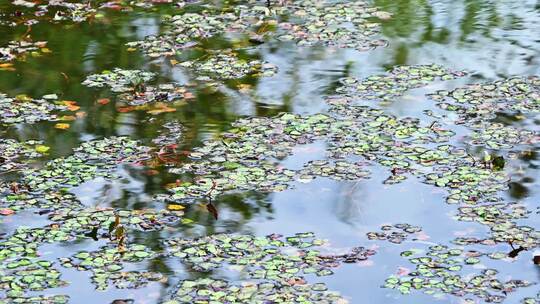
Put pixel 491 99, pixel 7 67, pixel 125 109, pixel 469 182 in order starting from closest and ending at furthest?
pixel 469 182 < pixel 491 99 < pixel 125 109 < pixel 7 67

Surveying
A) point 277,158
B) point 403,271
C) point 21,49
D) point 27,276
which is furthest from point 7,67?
point 403,271

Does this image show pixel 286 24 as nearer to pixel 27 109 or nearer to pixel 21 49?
pixel 21 49

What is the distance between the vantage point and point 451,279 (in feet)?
12.5

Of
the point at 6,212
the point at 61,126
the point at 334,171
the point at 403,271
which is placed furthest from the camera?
the point at 61,126

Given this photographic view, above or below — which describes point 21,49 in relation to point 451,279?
above

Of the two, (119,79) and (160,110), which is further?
(119,79)

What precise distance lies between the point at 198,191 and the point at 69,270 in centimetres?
80

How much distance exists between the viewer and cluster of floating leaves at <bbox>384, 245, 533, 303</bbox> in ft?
12.2

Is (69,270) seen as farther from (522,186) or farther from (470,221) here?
(522,186)

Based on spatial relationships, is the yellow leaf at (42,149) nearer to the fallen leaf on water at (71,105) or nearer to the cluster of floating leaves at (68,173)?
the cluster of floating leaves at (68,173)

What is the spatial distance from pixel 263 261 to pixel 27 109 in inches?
A: 85.8

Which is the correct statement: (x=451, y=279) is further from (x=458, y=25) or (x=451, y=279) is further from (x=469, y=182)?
(x=458, y=25)

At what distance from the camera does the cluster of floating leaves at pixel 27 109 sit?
546cm

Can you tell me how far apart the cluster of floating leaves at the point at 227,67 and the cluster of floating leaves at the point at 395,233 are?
2000 mm
